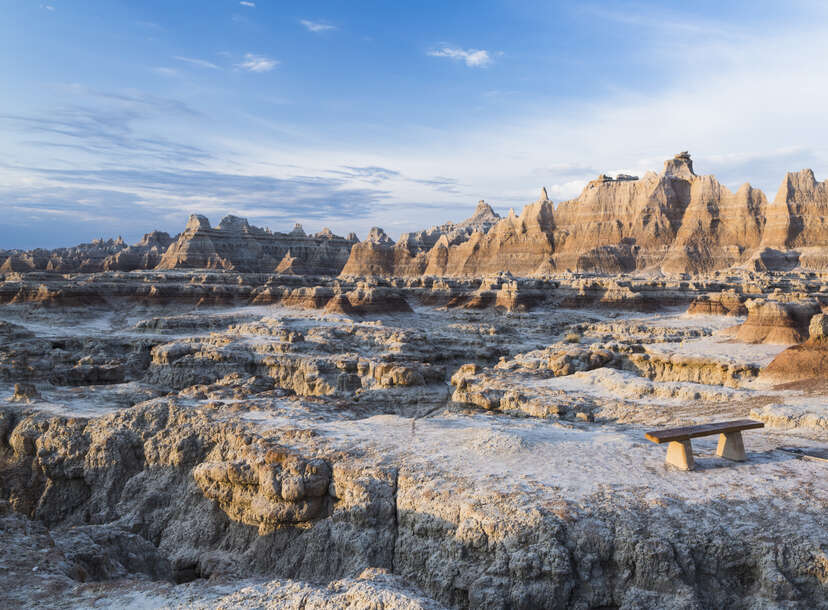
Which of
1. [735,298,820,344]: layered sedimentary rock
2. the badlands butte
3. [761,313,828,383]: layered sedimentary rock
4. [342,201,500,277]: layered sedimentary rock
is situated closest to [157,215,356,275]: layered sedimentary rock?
[342,201,500,277]: layered sedimentary rock

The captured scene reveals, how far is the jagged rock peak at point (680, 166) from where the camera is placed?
95438 millimetres

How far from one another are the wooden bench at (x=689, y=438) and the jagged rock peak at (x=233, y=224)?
10711 centimetres

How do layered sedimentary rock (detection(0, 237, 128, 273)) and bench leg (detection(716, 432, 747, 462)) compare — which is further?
layered sedimentary rock (detection(0, 237, 128, 273))

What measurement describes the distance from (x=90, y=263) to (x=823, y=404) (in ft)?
323

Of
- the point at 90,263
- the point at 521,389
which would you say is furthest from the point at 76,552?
the point at 90,263

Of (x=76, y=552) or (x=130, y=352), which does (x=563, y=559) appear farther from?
(x=130, y=352)

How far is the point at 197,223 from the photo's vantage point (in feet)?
338

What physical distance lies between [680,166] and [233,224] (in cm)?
8217

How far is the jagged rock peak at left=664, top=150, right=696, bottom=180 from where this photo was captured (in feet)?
313

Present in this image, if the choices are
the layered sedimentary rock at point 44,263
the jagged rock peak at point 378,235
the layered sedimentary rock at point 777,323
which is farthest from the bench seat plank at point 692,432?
the jagged rock peak at point 378,235

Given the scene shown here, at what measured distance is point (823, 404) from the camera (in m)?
14.6

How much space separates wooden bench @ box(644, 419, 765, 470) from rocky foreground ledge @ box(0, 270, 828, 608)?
0.27m

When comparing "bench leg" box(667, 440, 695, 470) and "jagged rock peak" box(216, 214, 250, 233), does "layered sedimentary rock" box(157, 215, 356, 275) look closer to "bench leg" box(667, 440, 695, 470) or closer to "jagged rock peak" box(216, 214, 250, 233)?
"jagged rock peak" box(216, 214, 250, 233)

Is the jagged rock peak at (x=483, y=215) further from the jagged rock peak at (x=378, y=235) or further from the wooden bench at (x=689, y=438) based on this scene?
the wooden bench at (x=689, y=438)
